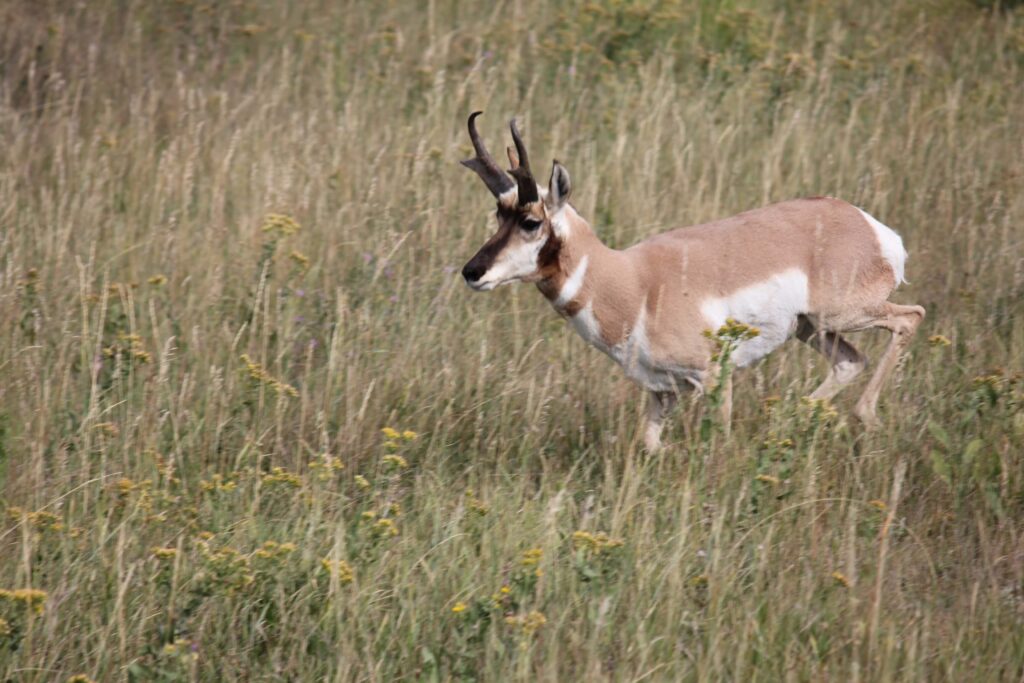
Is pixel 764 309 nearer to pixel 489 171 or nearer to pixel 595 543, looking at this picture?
pixel 489 171

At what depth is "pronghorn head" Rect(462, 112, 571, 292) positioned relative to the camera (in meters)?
5.13

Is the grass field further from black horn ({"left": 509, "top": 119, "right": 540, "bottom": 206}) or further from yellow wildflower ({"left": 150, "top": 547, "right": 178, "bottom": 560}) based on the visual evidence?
black horn ({"left": 509, "top": 119, "right": 540, "bottom": 206})

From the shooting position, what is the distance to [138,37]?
880 cm

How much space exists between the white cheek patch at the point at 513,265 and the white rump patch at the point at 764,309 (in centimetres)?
75

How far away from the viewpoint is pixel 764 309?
5613 mm

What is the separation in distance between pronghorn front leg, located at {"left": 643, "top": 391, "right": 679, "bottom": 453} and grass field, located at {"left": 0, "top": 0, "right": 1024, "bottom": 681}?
12 centimetres

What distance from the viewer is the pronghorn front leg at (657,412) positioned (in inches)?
216

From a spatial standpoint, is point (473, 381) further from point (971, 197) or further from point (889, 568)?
point (971, 197)

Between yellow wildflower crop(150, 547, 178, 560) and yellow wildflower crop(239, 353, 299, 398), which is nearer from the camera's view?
yellow wildflower crop(150, 547, 178, 560)

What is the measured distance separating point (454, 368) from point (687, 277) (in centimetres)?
115

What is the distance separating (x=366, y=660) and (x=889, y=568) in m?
1.81

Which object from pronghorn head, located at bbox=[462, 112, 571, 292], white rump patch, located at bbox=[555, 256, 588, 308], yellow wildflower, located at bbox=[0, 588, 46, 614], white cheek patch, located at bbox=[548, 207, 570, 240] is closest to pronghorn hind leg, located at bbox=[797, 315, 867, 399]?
white rump patch, located at bbox=[555, 256, 588, 308]

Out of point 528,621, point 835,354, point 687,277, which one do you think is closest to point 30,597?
point 528,621

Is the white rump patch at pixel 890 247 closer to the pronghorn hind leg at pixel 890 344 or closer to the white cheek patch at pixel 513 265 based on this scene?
the pronghorn hind leg at pixel 890 344
